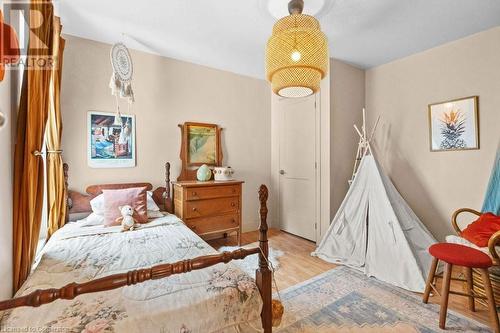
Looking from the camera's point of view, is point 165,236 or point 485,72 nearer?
point 165,236

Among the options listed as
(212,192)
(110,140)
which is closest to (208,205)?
(212,192)

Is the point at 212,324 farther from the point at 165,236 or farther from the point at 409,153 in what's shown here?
→ the point at 409,153

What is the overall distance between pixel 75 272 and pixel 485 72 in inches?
160

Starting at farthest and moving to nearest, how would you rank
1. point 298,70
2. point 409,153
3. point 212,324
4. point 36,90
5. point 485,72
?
point 409,153
point 485,72
point 298,70
point 36,90
point 212,324

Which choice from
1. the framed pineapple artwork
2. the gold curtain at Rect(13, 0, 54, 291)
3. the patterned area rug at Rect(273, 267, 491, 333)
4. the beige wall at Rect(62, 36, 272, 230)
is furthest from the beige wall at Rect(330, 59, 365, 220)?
the gold curtain at Rect(13, 0, 54, 291)

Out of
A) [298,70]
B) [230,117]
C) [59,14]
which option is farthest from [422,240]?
[59,14]

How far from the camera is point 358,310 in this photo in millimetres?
1877

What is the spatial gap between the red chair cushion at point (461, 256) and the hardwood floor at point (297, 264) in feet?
1.60

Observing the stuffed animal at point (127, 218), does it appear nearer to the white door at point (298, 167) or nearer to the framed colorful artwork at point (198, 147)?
the framed colorful artwork at point (198, 147)

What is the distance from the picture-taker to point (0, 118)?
0.74 meters

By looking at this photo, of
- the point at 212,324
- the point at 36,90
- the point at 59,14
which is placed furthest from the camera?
A: the point at 59,14

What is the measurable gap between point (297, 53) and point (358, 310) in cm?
202

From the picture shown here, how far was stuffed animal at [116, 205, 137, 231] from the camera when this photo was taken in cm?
218

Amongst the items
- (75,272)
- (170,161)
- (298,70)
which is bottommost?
(75,272)
